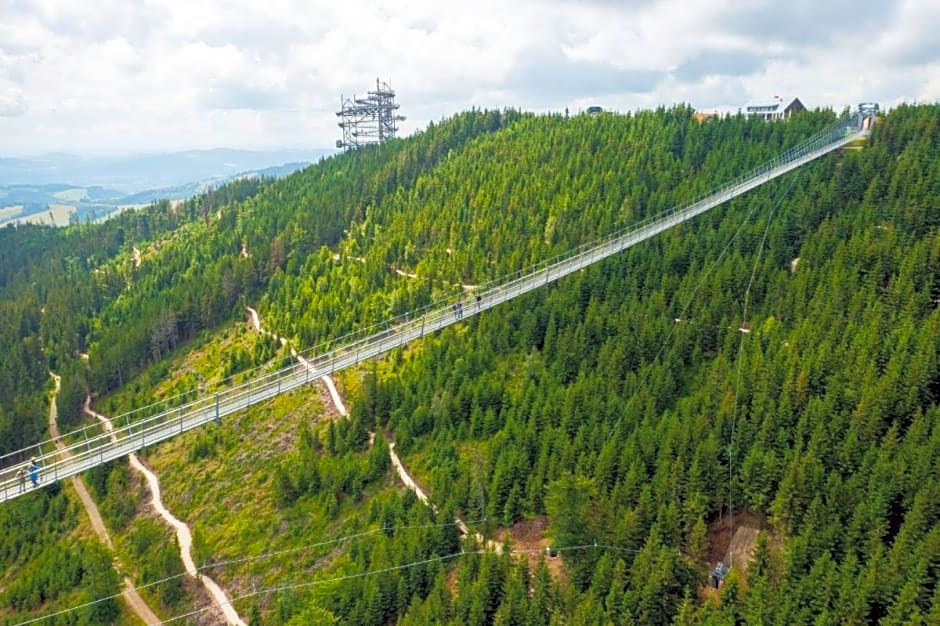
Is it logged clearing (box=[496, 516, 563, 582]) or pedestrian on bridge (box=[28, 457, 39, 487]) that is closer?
pedestrian on bridge (box=[28, 457, 39, 487])

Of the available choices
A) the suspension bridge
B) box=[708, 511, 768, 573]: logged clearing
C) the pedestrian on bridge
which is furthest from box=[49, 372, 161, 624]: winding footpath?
box=[708, 511, 768, 573]: logged clearing

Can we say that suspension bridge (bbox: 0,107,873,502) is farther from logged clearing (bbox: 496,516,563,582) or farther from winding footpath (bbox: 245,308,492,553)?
logged clearing (bbox: 496,516,563,582)

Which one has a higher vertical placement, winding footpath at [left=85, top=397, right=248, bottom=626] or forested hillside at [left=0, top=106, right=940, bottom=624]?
forested hillside at [left=0, top=106, right=940, bottom=624]

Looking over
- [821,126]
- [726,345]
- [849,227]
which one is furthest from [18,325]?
[821,126]

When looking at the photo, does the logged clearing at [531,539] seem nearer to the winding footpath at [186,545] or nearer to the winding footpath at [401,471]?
the winding footpath at [401,471]

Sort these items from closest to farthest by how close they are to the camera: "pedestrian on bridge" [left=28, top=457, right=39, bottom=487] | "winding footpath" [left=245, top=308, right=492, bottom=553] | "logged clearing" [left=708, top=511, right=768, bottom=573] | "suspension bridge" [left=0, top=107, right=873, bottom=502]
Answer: "pedestrian on bridge" [left=28, top=457, right=39, bottom=487] < "suspension bridge" [left=0, top=107, right=873, bottom=502] < "logged clearing" [left=708, top=511, right=768, bottom=573] < "winding footpath" [left=245, top=308, right=492, bottom=553]

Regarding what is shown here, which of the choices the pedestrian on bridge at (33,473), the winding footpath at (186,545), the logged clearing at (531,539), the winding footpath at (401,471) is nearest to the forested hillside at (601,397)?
the logged clearing at (531,539)
